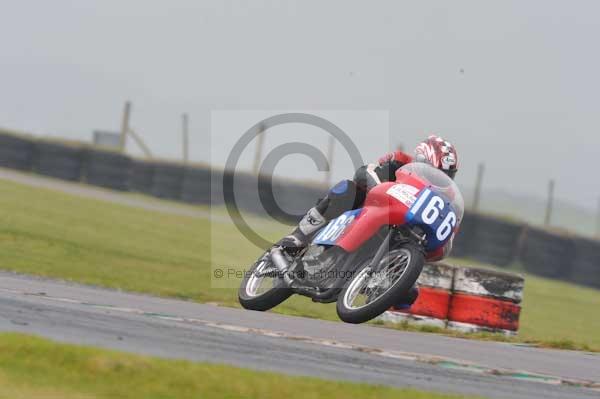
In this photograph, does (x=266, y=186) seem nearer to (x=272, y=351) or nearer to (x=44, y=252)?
(x=44, y=252)

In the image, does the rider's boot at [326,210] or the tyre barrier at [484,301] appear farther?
the tyre barrier at [484,301]

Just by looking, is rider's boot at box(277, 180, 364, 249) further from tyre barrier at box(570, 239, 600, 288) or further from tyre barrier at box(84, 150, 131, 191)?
tyre barrier at box(84, 150, 131, 191)

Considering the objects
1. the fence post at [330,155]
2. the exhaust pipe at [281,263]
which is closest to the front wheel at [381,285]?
the exhaust pipe at [281,263]

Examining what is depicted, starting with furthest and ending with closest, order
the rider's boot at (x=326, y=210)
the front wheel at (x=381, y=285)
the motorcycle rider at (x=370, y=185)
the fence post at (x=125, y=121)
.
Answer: the fence post at (x=125, y=121) → the rider's boot at (x=326, y=210) → the motorcycle rider at (x=370, y=185) → the front wheel at (x=381, y=285)

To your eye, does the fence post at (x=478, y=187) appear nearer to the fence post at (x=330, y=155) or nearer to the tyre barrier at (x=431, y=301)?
the fence post at (x=330, y=155)

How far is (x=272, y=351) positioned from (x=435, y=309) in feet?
15.7

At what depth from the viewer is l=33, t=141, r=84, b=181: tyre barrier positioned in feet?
90.5

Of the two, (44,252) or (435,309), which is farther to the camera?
(44,252)

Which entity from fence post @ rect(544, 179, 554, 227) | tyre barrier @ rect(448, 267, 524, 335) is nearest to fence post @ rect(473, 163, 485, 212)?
fence post @ rect(544, 179, 554, 227)

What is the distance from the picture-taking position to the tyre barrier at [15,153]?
2756 cm

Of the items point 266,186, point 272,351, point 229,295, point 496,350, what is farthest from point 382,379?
point 266,186

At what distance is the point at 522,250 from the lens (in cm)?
2467

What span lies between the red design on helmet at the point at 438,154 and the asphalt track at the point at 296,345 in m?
1.47

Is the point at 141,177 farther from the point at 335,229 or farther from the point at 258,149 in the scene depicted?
the point at 335,229
